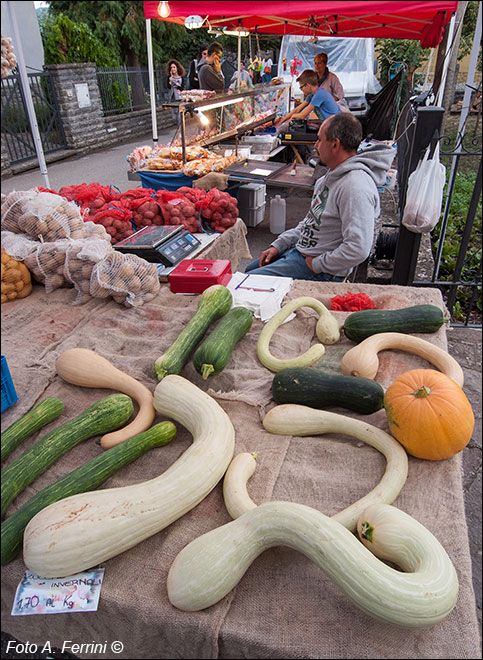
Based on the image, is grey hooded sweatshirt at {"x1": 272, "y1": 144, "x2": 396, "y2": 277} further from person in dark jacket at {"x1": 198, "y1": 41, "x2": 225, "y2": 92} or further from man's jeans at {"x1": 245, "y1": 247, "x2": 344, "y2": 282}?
person in dark jacket at {"x1": 198, "y1": 41, "x2": 225, "y2": 92}

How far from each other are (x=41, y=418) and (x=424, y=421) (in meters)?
1.63

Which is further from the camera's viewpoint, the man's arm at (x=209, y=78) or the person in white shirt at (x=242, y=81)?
the person in white shirt at (x=242, y=81)

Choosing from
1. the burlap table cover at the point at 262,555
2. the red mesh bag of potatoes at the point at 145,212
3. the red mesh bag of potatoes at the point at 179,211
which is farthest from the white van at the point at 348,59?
the burlap table cover at the point at 262,555

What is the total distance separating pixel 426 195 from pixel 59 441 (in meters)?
3.44

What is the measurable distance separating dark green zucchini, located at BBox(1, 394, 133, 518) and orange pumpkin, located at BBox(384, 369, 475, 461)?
3.87 ft

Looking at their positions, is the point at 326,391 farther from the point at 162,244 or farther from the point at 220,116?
the point at 220,116

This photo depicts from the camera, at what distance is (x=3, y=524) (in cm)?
143

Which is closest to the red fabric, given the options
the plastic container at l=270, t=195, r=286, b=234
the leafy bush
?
the leafy bush

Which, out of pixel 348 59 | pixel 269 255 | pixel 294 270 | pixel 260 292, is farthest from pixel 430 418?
pixel 348 59

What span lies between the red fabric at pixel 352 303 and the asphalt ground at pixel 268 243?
0.54 meters

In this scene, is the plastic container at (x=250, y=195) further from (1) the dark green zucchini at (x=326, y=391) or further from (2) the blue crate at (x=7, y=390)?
(2) the blue crate at (x=7, y=390)

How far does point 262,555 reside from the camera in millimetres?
1440

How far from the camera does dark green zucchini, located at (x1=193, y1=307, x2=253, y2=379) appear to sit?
218 cm

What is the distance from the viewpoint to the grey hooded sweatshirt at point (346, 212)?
3400 millimetres
